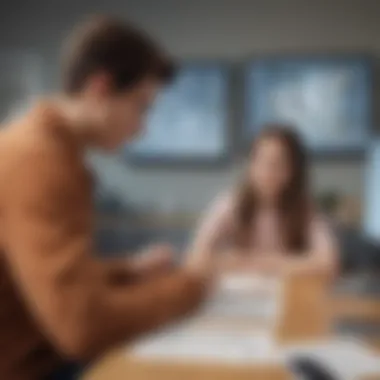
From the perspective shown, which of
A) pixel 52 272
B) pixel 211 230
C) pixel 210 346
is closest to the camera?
pixel 52 272

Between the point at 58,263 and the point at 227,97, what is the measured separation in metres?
0.39

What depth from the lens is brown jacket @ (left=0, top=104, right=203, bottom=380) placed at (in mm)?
764

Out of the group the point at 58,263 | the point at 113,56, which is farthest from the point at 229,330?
Answer: the point at 113,56

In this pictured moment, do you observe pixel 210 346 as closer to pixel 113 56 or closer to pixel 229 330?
pixel 229 330

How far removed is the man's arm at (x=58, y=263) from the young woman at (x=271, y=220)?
0.67 ft

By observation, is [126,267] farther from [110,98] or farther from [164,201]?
[110,98]

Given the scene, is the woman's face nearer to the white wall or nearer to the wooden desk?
the white wall

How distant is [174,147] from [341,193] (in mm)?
237

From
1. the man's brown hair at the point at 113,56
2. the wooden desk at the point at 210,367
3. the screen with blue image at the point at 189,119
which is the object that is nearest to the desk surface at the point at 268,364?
the wooden desk at the point at 210,367

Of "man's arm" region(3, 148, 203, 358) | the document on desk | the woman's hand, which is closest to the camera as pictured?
"man's arm" region(3, 148, 203, 358)

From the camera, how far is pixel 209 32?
1029mm

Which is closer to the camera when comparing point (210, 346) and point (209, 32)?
point (210, 346)

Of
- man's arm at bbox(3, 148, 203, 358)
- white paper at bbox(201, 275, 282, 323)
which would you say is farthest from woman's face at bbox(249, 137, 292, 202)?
man's arm at bbox(3, 148, 203, 358)

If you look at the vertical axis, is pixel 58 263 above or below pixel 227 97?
below
